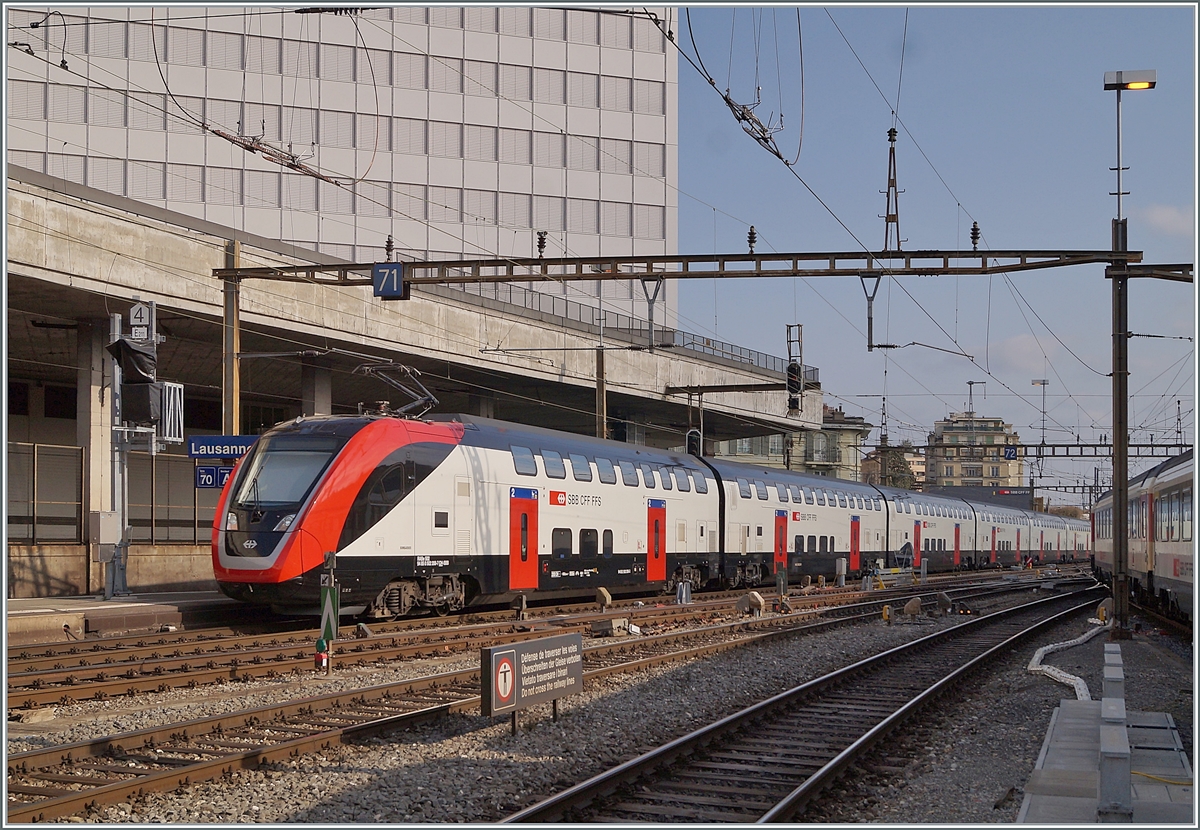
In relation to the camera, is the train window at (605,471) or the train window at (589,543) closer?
the train window at (589,543)

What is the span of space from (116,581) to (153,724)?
1241 cm

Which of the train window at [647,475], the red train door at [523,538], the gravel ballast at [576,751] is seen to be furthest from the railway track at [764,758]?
the train window at [647,475]

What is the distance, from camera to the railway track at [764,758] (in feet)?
27.6

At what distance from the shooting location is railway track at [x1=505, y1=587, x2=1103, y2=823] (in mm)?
8398

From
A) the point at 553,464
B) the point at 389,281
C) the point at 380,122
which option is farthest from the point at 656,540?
Result: the point at 380,122

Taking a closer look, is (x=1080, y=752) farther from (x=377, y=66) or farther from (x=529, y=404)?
(x=377, y=66)

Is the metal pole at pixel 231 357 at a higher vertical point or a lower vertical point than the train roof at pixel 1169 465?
higher

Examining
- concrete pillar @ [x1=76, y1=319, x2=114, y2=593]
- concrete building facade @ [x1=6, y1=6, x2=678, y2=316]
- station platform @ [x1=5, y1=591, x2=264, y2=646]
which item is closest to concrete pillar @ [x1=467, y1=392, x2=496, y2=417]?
concrete building facade @ [x1=6, y1=6, x2=678, y2=316]

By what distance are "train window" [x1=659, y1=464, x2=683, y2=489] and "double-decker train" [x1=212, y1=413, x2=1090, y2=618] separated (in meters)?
0.04

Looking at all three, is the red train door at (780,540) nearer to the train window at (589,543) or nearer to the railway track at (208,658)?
the train window at (589,543)

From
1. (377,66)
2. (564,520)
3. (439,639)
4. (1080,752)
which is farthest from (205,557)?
(377,66)

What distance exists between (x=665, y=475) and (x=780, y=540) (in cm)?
790

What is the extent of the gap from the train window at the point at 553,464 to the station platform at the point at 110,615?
6120mm

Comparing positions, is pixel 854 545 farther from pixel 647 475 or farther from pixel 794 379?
pixel 647 475
